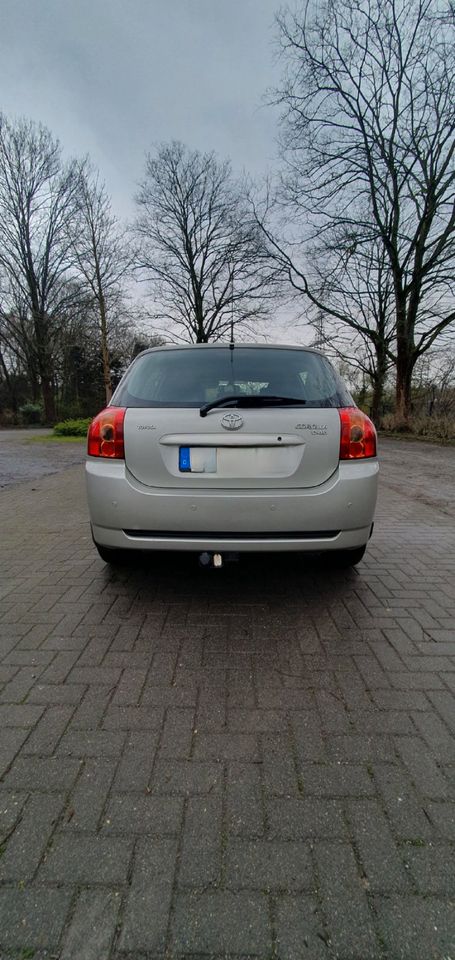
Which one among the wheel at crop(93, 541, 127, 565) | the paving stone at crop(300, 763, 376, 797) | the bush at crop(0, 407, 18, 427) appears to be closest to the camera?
the paving stone at crop(300, 763, 376, 797)

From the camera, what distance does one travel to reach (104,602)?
9.27 feet

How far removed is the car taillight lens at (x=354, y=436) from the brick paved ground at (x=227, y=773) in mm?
1012

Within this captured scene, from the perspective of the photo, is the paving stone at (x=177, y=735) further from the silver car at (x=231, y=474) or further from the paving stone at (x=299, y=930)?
the silver car at (x=231, y=474)

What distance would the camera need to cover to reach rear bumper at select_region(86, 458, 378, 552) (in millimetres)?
2312

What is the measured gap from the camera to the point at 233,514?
2312mm

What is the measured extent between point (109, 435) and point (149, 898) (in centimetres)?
194

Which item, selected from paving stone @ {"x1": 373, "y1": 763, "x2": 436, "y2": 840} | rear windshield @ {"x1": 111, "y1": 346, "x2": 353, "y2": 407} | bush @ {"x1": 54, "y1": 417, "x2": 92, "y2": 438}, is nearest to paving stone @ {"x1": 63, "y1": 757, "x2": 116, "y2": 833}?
paving stone @ {"x1": 373, "y1": 763, "x2": 436, "y2": 840}

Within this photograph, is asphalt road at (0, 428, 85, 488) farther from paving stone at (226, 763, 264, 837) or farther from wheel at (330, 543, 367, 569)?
paving stone at (226, 763, 264, 837)

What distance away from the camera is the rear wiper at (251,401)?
2363 millimetres

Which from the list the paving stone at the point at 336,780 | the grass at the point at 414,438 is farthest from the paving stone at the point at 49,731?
the grass at the point at 414,438

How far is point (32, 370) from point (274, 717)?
30515mm

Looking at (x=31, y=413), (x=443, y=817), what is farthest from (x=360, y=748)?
(x=31, y=413)

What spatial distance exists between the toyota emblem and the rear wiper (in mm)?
83

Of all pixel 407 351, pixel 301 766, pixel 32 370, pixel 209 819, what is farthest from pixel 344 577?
pixel 32 370
